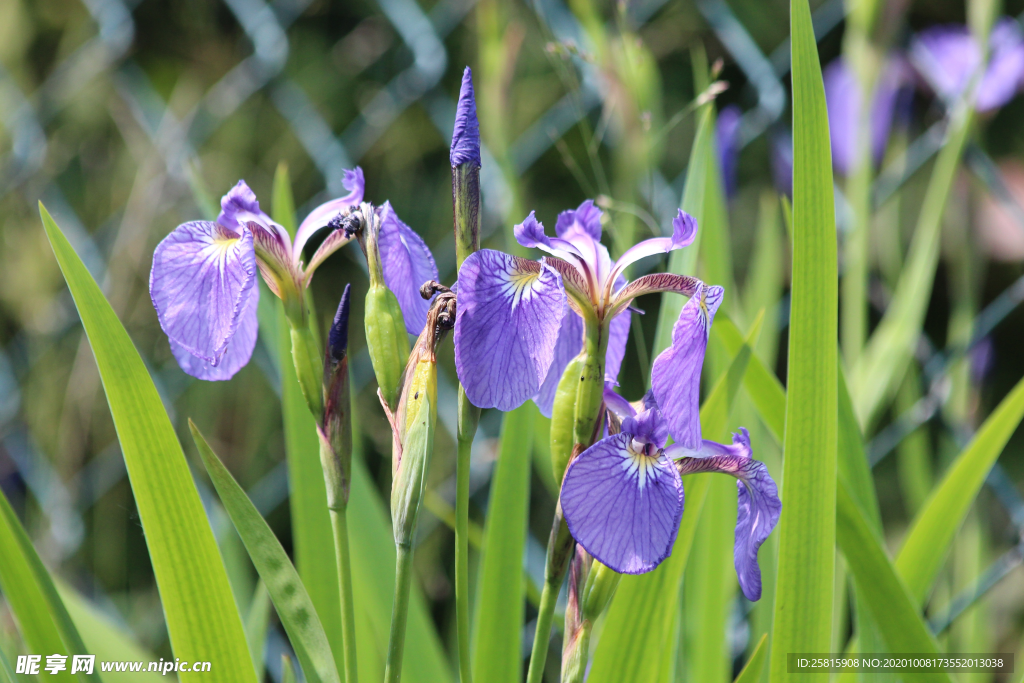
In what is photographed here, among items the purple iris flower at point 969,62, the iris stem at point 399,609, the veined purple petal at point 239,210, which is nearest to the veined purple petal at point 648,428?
the iris stem at point 399,609

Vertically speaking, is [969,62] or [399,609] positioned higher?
[969,62]

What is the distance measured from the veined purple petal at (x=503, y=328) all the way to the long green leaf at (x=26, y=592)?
0.79 feet

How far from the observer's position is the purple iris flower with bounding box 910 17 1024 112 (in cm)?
94

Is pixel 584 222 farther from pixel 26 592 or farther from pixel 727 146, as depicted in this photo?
pixel 727 146

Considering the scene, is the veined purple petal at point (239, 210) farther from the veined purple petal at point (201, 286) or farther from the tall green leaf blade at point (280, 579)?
the tall green leaf blade at point (280, 579)

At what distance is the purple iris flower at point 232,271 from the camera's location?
1.20 feet

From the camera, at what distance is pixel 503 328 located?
0.32 metres

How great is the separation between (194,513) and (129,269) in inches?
42.4

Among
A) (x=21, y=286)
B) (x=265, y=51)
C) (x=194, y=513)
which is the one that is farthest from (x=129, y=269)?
(x=194, y=513)

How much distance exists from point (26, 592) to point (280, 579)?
13cm

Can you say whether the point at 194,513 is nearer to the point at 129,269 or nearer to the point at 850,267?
the point at 850,267

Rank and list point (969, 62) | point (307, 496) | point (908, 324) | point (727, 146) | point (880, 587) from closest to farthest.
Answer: point (880, 587) → point (307, 496) → point (908, 324) → point (727, 146) → point (969, 62)

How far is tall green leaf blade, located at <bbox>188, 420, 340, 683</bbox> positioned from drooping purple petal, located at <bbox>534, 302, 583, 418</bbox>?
0.16m

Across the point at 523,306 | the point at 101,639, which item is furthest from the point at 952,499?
the point at 101,639
